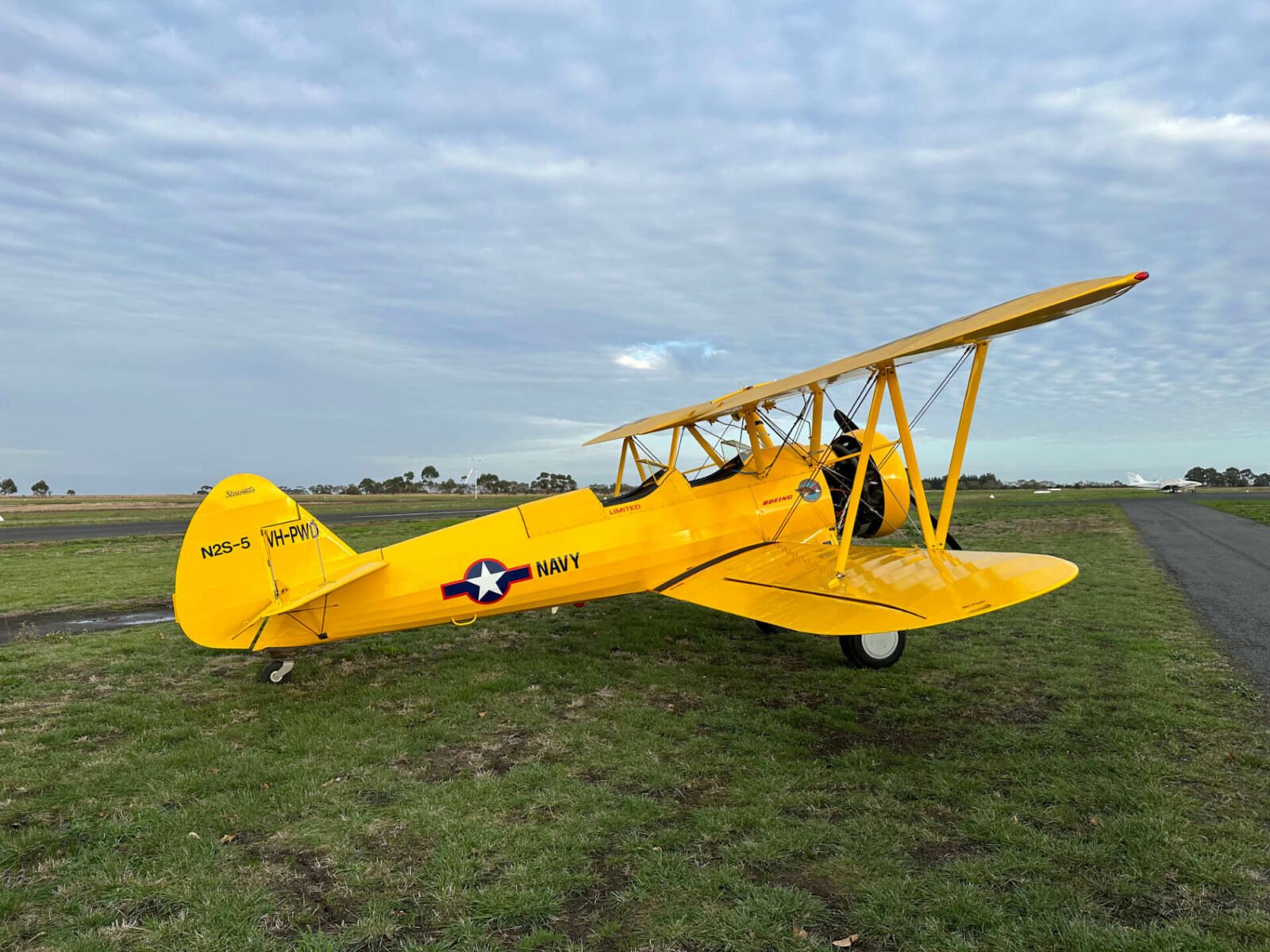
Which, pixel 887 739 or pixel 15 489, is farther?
pixel 15 489

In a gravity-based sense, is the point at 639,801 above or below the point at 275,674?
below

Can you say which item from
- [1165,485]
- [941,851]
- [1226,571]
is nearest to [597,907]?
[941,851]

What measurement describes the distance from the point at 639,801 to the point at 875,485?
4772 mm

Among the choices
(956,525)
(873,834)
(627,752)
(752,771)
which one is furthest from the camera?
(956,525)

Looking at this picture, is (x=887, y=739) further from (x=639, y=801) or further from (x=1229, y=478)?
(x=1229, y=478)

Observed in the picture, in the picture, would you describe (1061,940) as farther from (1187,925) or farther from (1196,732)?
(1196,732)

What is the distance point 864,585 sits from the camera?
17.6ft

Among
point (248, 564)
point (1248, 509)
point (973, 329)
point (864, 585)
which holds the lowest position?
point (1248, 509)

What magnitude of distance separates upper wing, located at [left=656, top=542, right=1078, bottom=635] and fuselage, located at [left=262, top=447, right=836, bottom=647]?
0.99 ft

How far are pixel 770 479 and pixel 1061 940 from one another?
4.87m

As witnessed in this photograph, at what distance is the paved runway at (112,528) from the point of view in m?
23.1

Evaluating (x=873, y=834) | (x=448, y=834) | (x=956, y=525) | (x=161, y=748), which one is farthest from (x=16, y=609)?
(x=956, y=525)

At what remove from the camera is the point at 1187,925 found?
2658 millimetres

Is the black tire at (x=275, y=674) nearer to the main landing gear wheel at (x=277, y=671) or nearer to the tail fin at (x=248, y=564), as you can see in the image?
the main landing gear wheel at (x=277, y=671)
